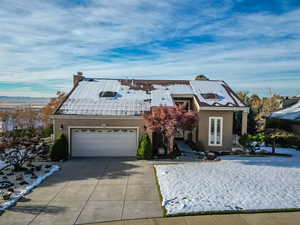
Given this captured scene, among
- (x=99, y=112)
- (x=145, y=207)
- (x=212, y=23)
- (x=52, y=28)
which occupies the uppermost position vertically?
(x=212, y=23)

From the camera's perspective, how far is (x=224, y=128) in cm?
1445

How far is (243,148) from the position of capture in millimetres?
15031

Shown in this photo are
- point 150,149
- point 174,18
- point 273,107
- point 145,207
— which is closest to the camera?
point 145,207

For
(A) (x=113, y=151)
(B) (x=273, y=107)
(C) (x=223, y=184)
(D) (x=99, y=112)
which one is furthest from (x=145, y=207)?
(B) (x=273, y=107)

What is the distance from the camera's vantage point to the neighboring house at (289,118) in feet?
58.8

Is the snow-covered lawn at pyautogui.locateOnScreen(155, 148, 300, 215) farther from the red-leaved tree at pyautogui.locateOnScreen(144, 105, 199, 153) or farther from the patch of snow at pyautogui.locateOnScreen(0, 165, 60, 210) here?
the patch of snow at pyautogui.locateOnScreen(0, 165, 60, 210)

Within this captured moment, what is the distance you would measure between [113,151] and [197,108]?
21.6ft

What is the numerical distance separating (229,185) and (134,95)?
9601mm

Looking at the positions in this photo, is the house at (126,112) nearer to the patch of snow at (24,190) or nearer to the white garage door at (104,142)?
the white garage door at (104,142)

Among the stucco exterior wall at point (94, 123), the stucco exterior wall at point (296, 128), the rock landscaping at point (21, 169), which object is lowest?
the rock landscaping at point (21, 169)

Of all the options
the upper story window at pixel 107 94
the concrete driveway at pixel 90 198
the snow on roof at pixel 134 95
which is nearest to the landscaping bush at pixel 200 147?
the snow on roof at pixel 134 95

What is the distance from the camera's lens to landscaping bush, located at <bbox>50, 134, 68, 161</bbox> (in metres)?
12.1

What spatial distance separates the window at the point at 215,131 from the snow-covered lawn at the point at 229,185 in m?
2.64

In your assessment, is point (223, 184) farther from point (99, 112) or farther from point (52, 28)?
point (52, 28)
